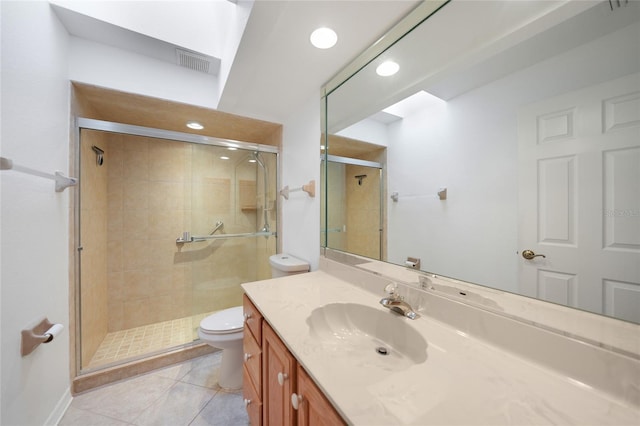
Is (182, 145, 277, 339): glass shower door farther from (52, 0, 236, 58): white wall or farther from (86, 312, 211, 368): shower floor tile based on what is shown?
(52, 0, 236, 58): white wall

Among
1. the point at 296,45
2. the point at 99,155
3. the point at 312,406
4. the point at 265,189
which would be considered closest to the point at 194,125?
the point at 99,155

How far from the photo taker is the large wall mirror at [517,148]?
535mm

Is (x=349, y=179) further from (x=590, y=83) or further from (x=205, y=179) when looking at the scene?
(x=205, y=179)

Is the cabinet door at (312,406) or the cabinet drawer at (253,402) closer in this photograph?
the cabinet door at (312,406)

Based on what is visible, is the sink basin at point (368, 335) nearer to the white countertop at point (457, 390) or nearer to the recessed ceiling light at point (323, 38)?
the white countertop at point (457, 390)

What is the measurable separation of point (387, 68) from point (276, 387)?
151 cm

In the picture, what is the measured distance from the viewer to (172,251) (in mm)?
2445

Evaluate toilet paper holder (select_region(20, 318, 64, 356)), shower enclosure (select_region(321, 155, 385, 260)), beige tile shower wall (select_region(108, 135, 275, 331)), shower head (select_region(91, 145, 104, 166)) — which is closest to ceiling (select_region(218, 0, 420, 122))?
shower enclosure (select_region(321, 155, 385, 260))

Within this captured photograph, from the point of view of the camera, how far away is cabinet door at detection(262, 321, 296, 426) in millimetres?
680

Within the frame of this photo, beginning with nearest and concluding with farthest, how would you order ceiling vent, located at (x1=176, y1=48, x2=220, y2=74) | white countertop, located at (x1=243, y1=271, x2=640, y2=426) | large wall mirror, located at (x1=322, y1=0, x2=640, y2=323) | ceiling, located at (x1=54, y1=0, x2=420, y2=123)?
white countertop, located at (x1=243, y1=271, x2=640, y2=426), large wall mirror, located at (x1=322, y1=0, x2=640, y2=323), ceiling, located at (x1=54, y1=0, x2=420, y2=123), ceiling vent, located at (x1=176, y1=48, x2=220, y2=74)

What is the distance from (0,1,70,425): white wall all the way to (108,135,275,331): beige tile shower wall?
0.87 m

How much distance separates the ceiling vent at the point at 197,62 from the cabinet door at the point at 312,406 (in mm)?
2075

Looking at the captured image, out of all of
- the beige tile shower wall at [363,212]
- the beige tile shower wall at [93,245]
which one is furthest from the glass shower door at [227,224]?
the beige tile shower wall at [363,212]

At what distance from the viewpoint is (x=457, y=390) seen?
0.49 m
